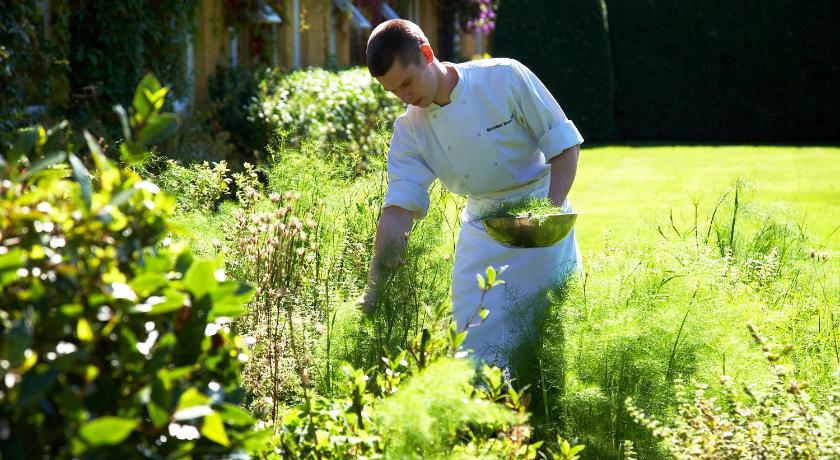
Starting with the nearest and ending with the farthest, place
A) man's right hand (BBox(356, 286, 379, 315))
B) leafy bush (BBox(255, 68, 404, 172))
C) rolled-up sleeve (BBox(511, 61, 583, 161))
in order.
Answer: man's right hand (BBox(356, 286, 379, 315)), rolled-up sleeve (BBox(511, 61, 583, 161)), leafy bush (BBox(255, 68, 404, 172))

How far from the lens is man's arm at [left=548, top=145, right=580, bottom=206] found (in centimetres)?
312

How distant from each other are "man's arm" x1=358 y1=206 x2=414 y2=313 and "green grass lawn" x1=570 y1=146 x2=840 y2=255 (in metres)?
2.25

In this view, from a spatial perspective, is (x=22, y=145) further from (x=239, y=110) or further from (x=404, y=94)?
(x=239, y=110)

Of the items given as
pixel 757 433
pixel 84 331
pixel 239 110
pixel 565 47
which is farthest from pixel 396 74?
pixel 565 47

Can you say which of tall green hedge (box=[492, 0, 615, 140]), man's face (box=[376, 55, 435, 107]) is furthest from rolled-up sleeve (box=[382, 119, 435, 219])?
tall green hedge (box=[492, 0, 615, 140])

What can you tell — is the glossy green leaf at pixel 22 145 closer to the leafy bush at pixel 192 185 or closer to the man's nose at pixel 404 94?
the man's nose at pixel 404 94

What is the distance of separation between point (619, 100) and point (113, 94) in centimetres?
1038

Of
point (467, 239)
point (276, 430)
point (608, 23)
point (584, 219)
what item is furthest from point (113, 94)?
point (608, 23)

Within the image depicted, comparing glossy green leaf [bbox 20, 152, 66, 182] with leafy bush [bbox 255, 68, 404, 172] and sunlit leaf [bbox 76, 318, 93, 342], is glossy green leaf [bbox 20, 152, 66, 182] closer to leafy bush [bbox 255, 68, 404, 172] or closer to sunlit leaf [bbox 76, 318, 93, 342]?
sunlit leaf [bbox 76, 318, 93, 342]

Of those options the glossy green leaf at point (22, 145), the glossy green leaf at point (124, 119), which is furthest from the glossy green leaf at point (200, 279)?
the glossy green leaf at point (22, 145)

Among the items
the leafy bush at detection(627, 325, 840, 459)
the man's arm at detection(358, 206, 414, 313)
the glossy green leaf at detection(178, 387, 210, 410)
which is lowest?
the leafy bush at detection(627, 325, 840, 459)

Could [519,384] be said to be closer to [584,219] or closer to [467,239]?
[467,239]

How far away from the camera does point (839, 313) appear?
3.41 m

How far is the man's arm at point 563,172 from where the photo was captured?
10.2 ft
